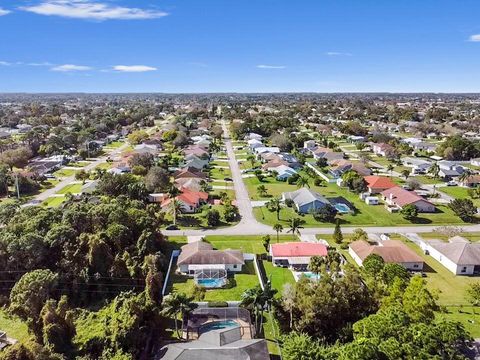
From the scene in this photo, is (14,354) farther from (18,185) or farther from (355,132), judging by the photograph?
(355,132)

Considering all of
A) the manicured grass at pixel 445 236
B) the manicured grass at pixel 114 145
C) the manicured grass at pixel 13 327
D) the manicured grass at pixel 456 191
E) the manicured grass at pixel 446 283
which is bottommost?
the manicured grass at pixel 13 327

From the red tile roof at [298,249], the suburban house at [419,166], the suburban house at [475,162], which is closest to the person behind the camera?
the red tile roof at [298,249]

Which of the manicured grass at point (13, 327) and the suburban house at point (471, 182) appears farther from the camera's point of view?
the suburban house at point (471, 182)

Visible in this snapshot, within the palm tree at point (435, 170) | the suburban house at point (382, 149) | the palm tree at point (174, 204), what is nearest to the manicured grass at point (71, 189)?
the palm tree at point (174, 204)

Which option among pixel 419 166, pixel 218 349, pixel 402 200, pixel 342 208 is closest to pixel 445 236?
pixel 402 200

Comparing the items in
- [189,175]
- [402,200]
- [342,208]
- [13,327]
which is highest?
[189,175]

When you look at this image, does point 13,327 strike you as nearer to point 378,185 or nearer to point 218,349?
point 218,349

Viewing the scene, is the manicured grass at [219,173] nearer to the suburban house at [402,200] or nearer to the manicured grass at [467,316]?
the suburban house at [402,200]
